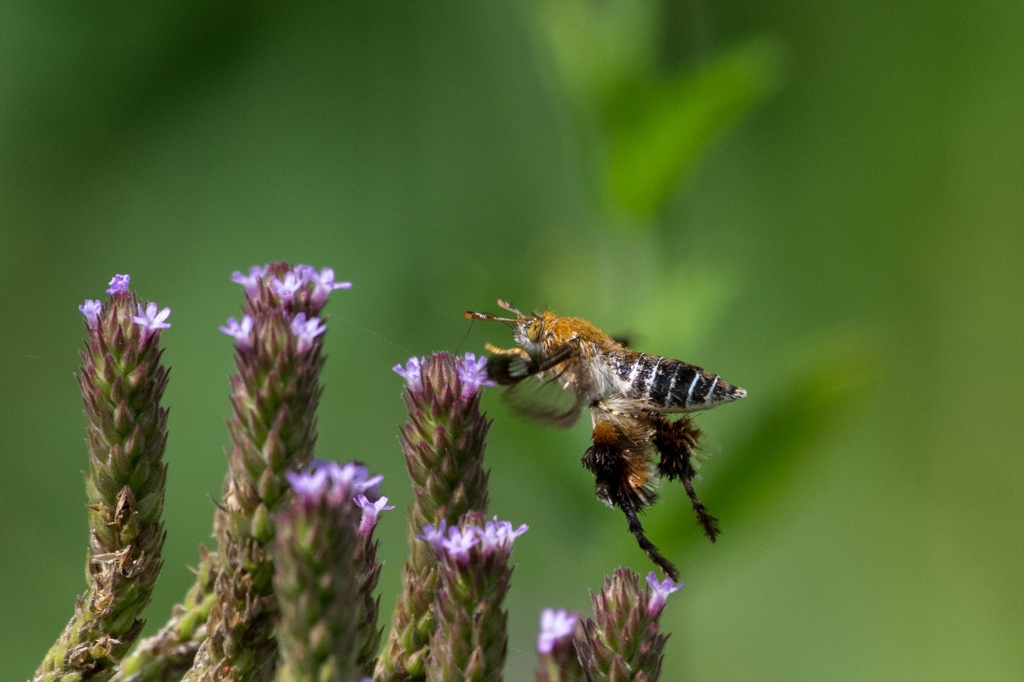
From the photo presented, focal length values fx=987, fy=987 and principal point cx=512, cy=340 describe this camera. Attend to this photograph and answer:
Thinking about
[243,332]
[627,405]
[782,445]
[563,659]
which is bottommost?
[563,659]

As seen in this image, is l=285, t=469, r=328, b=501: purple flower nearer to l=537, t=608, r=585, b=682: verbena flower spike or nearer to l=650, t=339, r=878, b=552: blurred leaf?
l=537, t=608, r=585, b=682: verbena flower spike

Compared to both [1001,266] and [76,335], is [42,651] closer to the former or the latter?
[76,335]

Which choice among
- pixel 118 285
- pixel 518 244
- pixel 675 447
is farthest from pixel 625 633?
pixel 518 244

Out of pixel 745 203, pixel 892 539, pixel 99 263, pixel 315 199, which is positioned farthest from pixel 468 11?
pixel 892 539

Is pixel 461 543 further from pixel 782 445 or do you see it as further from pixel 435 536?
pixel 782 445

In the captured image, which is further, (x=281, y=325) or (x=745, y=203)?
(x=745, y=203)

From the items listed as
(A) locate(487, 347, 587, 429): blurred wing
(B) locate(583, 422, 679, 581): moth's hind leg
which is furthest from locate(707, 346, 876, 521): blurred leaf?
(A) locate(487, 347, 587, 429): blurred wing

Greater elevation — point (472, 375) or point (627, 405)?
point (627, 405)
